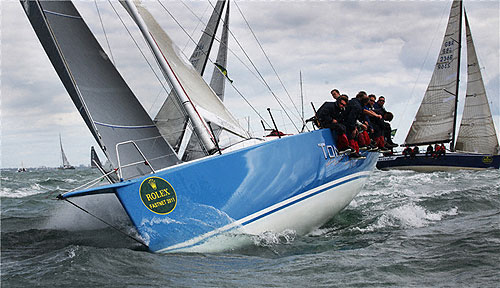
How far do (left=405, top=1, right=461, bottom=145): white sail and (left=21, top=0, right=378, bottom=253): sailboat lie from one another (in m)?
17.7

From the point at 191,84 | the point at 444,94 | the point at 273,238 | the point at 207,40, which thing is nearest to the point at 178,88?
the point at 191,84

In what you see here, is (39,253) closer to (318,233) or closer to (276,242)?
(276,242)

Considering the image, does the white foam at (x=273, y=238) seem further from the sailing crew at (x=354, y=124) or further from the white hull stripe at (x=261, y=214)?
the sailing crew at (x=354, y=124)

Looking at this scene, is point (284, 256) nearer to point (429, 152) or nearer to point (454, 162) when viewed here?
point (454, 162)

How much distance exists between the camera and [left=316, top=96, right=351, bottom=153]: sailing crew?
6777 mm

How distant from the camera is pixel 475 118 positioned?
22781mm

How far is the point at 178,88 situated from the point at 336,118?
2471 millimetres

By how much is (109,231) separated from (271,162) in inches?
93.1

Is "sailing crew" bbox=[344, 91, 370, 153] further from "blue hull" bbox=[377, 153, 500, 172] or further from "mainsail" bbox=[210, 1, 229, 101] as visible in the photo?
"blue hull" bbox=[377, 153, 500, 172]

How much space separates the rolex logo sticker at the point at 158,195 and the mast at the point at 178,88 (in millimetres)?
1390

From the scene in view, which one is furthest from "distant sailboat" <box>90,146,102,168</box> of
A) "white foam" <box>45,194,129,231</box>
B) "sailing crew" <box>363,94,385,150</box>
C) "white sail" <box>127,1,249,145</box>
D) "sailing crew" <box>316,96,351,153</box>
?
"sailing crew" <box>363,94,385,150</box>

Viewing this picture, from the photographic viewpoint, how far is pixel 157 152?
6523 millimetres

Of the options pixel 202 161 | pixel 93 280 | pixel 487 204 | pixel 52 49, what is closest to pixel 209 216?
pixel 202 161

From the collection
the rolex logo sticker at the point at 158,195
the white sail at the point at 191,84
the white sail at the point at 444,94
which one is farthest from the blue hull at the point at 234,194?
the white sail at the point at 444,94
